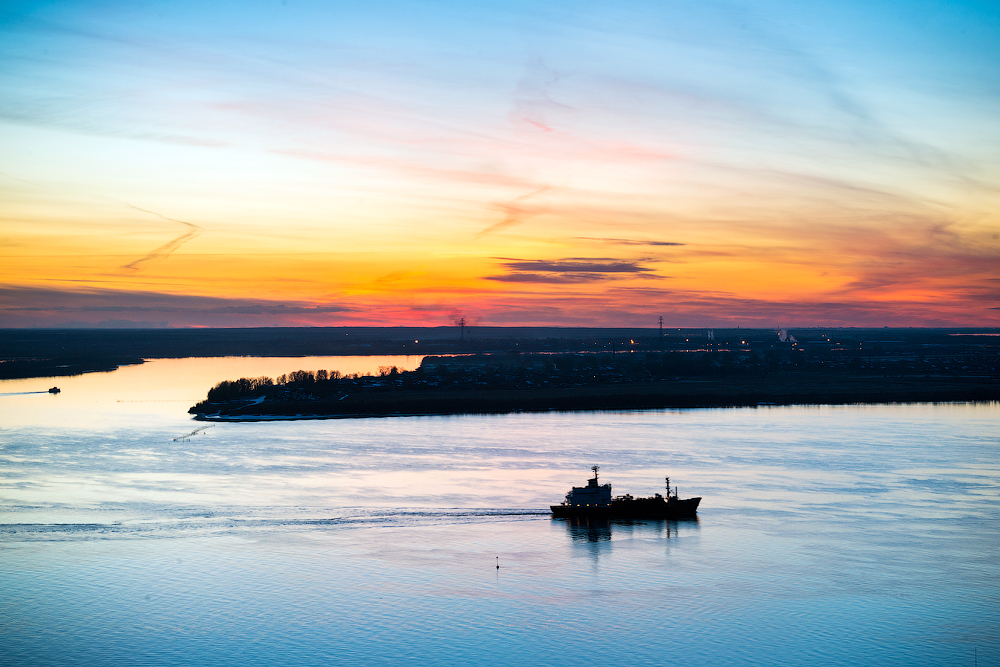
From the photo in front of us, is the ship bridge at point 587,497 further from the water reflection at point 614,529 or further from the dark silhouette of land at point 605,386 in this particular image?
the dark silhouette of land at point 605,386

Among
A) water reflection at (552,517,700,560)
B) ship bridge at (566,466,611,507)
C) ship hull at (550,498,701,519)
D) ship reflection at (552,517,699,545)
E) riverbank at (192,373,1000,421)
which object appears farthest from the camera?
riverbank at (192,373,1000,421)

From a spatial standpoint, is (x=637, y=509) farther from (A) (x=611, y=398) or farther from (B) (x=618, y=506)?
(A) (x=611, y=398)

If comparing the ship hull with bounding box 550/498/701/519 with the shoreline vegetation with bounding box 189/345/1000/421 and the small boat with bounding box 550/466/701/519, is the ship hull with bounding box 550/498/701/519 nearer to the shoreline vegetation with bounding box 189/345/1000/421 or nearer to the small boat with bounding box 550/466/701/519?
the small boat with bounding box 550/466/701/519

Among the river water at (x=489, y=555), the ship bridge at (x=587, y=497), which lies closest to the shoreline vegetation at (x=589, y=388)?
the river water at (x=489, y=555)

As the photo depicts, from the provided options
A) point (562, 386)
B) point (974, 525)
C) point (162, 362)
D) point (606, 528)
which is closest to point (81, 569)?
point (606, 528)

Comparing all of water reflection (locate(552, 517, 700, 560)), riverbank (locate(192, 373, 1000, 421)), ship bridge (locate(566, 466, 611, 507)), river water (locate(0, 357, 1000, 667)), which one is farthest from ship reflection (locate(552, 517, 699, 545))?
riverbank (locate(192, 373, 1000, 421))
